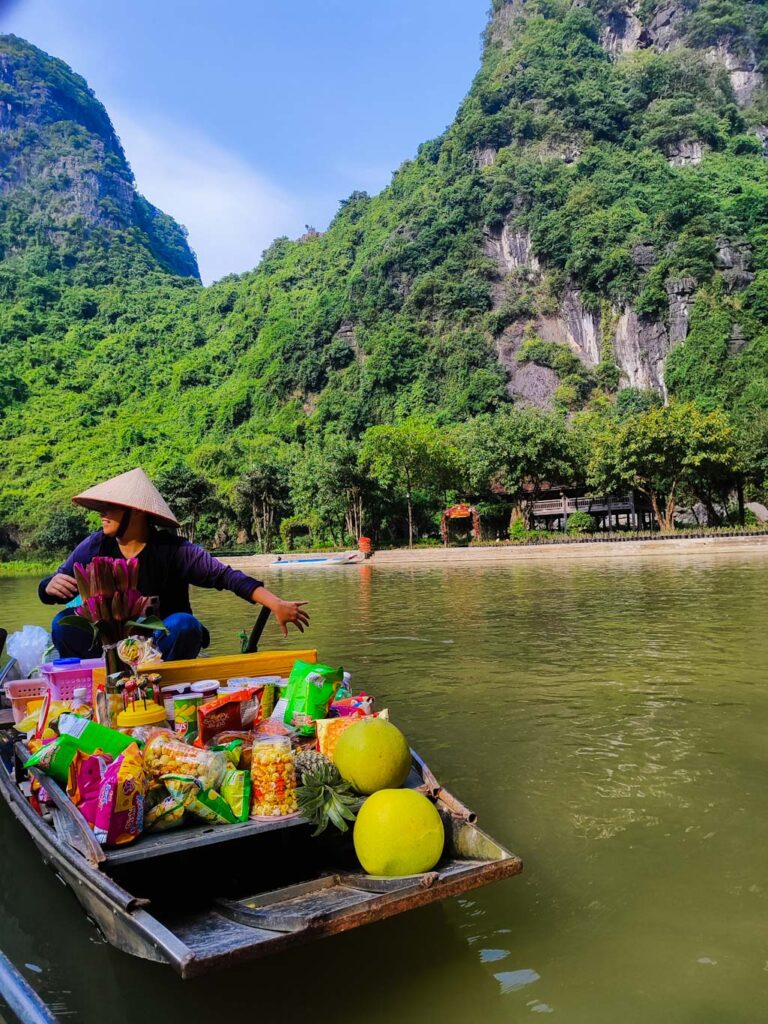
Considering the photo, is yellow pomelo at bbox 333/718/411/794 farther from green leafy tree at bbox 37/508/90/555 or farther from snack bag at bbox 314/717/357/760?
green leafy tree at bbox 37/508/90/555

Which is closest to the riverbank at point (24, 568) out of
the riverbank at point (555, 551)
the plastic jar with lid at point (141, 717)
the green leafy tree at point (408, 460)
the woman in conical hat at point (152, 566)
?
the riverbank at point (555, 551)

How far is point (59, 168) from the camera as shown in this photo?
13725cm

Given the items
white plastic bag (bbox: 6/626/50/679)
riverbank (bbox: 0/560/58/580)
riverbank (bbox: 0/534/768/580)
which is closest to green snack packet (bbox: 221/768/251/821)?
white plastic bag (bbox: 6/626/50/679)

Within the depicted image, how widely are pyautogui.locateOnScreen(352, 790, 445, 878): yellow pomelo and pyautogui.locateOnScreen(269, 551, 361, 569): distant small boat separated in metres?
34.1

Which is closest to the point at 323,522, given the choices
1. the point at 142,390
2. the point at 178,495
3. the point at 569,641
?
the point at 178,495

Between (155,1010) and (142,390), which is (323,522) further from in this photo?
(142,390)

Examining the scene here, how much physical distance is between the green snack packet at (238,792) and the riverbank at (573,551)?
26216 mm

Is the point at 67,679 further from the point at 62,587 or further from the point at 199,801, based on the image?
the point at 199,801

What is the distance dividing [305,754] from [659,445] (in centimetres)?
3422

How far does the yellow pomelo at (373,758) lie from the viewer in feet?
9.59

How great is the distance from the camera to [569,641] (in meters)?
9.20

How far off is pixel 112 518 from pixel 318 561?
33.5 metres

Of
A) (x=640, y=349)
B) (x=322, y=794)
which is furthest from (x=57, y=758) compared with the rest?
(x=640, y=349)

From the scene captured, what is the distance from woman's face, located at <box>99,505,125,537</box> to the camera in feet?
13.8
